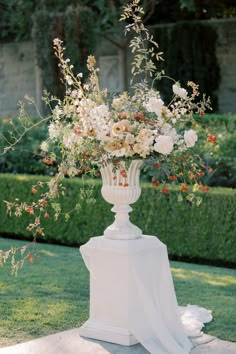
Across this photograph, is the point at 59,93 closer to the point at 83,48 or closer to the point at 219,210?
the point at 83,48

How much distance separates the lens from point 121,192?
208 inches

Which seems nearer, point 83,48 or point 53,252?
point 53,252

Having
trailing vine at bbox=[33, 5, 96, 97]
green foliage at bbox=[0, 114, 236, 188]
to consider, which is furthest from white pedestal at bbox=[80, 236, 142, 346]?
trailing vine at bbox=[33, 5, 96, 97]

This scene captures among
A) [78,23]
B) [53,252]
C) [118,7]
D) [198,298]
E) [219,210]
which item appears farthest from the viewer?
[118,7]

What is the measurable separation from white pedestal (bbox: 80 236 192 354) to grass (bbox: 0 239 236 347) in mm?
514

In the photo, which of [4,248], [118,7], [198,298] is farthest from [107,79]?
[198,298]

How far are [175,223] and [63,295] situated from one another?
2.34 m

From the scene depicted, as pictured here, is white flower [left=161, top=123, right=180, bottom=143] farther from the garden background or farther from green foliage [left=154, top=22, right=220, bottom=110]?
green foliage [left=154, top=22, right=220, bottom=110]

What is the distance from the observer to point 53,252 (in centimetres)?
936

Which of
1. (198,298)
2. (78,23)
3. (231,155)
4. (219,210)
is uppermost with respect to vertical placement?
(78,23)

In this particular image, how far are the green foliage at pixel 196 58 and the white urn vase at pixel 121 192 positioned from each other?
29.0 ft

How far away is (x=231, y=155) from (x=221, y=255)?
1733 mm

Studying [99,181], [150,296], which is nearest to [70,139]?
[150,296]

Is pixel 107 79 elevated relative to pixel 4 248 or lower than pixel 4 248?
elevated
